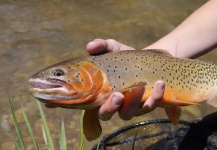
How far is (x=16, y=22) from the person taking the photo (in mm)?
4594

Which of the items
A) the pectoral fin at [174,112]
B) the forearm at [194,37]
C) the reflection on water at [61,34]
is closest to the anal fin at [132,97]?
the pectoral fin at [174,112]

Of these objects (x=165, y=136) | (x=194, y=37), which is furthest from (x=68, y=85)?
(x=165, y=136)

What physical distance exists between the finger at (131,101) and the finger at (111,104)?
0.04m

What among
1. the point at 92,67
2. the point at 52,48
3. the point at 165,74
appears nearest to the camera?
the point at 92,67

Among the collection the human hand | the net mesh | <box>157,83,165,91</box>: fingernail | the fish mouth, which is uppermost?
the fish mouth

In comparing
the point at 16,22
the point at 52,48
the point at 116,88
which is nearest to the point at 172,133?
the point at 116,88

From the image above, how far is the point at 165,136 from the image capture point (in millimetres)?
2746

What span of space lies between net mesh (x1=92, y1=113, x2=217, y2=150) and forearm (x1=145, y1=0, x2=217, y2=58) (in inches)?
20.9

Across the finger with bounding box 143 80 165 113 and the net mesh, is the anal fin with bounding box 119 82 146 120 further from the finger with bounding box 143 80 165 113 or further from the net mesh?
the net mesh

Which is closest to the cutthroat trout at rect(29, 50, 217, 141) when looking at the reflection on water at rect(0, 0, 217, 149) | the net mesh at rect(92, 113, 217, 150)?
the net mesh at rect(92, 113, 217, 150)

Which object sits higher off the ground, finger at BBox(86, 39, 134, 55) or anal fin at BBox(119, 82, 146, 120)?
finger at BBox(86, 39, 134, 55)

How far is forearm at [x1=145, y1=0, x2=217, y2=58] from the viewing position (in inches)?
93.4

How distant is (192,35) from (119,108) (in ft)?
2.70

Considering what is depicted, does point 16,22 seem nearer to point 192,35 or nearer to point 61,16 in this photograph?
point 61,16
